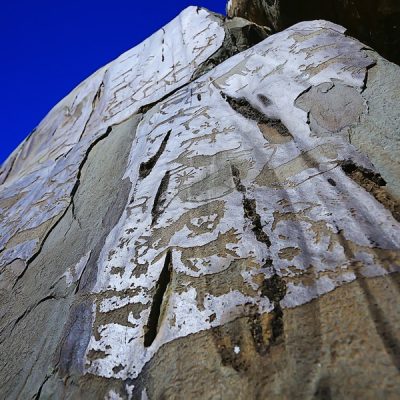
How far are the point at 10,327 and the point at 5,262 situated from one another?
47 cm

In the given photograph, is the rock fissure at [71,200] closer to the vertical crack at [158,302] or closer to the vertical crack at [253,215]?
the vertical crack at [158,302]

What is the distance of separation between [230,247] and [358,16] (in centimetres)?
227

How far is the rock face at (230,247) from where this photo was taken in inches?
27.3

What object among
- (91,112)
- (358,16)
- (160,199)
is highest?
(91,112)

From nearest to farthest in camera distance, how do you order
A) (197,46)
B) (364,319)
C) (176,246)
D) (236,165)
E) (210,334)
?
(364,319), (210,334), (176,246), (236,165), (197,46)

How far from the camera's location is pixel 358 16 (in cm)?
243

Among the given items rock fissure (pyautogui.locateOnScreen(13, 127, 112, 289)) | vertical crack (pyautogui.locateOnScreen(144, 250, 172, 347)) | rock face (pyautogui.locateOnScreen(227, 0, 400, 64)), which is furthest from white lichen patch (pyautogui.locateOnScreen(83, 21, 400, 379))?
rock face (pyautogui.locateOnScreen(227, 0, 400, 64))

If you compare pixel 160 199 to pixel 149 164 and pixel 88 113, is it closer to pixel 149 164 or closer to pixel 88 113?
pixel 149 164

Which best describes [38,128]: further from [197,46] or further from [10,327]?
[10,327]

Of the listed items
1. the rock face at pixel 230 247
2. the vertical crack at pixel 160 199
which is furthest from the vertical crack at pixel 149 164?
the vertical crack at pixel 160 199

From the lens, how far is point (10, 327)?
124 centimetres

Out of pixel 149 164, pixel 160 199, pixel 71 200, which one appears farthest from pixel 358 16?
pixel 71 200

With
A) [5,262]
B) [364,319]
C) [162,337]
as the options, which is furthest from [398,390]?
[5,262]

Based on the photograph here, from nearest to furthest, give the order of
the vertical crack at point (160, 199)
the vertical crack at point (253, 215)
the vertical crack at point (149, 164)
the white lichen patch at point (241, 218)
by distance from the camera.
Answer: the white lichen patch at point (241, 218) → the vertical crack at point (253, 215) → the vertical crack at point (160, 199) → the vertical crack at point (149, 164)
